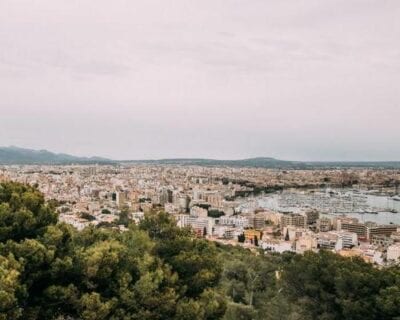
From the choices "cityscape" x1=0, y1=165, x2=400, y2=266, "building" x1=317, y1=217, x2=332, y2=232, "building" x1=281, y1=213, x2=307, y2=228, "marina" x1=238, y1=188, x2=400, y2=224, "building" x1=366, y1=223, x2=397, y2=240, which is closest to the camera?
"cityscape" x1=0, y1=165, x2=400, y2=266

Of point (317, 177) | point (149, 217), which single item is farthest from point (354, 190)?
point (149, 217)

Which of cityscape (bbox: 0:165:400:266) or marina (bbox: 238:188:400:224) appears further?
marina (bbox: 238:188:400:224)

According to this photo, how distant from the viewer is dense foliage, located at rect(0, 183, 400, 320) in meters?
7.46

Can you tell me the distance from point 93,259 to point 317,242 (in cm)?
3973

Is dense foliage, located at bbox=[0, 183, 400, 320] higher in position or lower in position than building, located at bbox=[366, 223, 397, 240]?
higher

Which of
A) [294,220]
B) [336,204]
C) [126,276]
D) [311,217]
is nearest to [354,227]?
[294,220]

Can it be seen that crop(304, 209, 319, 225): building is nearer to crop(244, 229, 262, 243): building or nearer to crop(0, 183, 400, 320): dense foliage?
crop(244, 229, 262, 243): building

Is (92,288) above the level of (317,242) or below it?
above

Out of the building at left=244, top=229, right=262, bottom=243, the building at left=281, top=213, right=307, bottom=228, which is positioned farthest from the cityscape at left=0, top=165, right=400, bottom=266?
the building at left=281, top=213, right=307, bottom=228

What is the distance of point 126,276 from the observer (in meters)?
8.15

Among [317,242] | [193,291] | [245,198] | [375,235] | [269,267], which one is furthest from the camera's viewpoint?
[245,198]

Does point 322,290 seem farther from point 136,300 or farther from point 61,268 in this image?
point 61,268

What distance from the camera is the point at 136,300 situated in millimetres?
8094

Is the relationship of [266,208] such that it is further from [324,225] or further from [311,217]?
[324,225]
